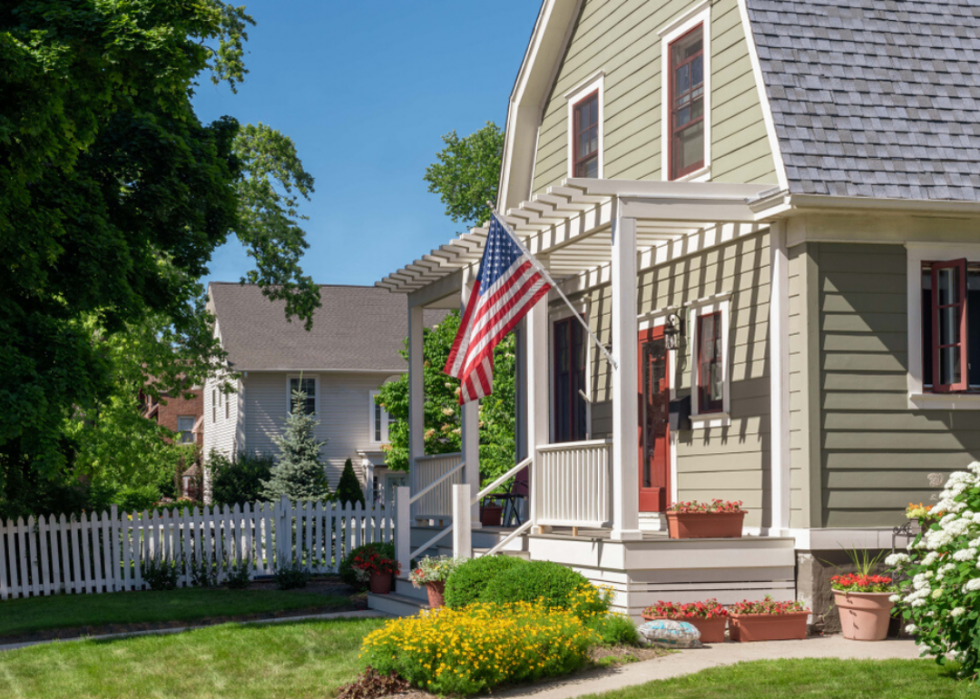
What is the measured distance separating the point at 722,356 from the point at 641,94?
149 inches

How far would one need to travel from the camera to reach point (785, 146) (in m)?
11.0

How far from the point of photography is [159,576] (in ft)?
58.4

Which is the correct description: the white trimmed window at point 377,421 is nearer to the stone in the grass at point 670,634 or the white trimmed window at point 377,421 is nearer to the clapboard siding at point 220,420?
the clapboard siding at point 220,420

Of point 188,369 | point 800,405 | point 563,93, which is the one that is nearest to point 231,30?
point 188,369

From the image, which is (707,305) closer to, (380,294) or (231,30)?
(231,30)

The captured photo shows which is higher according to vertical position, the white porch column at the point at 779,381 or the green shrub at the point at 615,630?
the white porch column at the point at 779,381

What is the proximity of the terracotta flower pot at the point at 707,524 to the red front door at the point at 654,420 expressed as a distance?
7.96ft

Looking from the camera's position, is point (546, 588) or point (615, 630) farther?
point (546, 588)

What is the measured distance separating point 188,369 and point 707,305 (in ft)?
60.0

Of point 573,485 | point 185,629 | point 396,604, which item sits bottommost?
point 185,629

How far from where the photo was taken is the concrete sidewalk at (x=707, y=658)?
8.59 meters

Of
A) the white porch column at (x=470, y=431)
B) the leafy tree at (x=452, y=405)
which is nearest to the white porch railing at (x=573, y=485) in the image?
the white porch column at (x=470, y=431)

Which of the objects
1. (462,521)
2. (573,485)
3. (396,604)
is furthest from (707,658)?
(396,604)

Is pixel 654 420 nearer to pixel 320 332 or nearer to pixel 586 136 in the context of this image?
pixel 586 136
